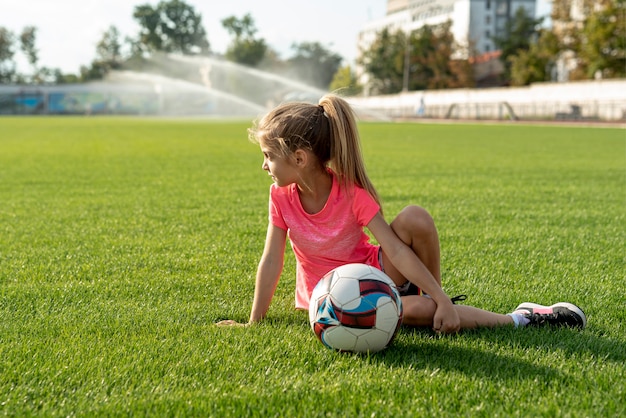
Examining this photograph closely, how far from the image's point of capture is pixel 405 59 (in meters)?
77.2

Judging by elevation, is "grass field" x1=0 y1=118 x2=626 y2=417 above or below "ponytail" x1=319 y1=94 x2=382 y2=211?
below

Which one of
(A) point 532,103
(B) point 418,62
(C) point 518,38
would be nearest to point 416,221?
(A) point 532,103

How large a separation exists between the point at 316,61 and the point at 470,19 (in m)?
36.2

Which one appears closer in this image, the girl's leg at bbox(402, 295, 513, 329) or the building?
the girl's leg at bbox(402, 295, 513, 329)

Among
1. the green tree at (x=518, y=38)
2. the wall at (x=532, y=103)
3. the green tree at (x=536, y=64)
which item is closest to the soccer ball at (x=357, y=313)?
the wall at (x=532, y=103)

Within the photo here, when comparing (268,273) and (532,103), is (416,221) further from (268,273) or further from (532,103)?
(532,103)

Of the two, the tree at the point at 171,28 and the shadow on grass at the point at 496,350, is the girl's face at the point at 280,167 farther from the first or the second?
the tree at the point at 171,28

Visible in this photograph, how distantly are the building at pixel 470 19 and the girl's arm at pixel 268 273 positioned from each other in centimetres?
7527

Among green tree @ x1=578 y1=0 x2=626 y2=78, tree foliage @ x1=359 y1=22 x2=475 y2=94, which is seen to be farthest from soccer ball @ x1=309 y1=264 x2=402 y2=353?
tree foliage @ x1=359 y1=22 x2=475 y2=94

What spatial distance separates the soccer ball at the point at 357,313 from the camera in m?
3.00

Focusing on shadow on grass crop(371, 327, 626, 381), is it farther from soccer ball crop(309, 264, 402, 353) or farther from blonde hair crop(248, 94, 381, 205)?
blonde hair crop(248, 94, 381, 205)

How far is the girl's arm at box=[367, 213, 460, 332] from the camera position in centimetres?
326

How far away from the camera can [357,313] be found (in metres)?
3.00

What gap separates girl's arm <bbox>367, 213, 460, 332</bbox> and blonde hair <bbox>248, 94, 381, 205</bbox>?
0.91 ft
